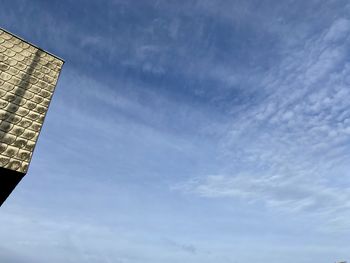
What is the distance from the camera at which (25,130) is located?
35.0 ft

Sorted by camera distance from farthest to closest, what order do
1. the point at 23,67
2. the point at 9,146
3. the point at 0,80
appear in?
the point at 23,67
the point at 0,80
the point at 9,146

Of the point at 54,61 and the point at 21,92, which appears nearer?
the point at 21,92

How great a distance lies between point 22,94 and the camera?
36.6 ft

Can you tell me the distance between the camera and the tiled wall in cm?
1020

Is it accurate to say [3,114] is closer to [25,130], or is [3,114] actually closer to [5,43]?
[25,130]

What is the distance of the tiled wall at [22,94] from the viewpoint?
10.2m

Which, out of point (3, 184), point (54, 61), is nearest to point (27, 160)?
point (3, 184)

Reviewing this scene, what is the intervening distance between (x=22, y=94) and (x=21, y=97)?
141 millimetres

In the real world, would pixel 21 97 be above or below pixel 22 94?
below

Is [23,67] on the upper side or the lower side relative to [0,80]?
upper

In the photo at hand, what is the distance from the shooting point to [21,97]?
36.3ft

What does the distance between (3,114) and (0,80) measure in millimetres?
1381

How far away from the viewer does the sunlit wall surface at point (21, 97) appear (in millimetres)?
10133

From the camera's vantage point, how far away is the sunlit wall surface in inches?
399
